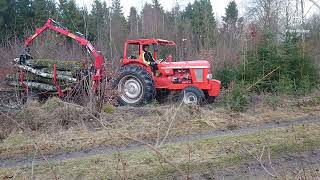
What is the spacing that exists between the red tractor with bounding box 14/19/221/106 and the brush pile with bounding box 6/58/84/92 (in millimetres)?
288

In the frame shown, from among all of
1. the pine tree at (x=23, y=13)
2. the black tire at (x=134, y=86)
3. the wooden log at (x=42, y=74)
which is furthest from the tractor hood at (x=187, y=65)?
the pine tree at (x=23, y=13)

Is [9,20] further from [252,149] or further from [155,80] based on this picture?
[252,149]

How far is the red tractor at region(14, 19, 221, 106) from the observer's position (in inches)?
480

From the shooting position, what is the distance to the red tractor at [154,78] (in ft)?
40.0

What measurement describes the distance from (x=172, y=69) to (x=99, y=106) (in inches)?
131

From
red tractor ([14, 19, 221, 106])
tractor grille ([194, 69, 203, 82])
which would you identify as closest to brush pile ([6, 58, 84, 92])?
red tractor ([14, 19, 221, 106])

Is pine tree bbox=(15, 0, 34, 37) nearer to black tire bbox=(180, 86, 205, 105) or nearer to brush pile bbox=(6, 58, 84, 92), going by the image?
brush pile bbox=(6, 58, 84, 92)

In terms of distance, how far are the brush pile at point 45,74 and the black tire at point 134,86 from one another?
146 cm

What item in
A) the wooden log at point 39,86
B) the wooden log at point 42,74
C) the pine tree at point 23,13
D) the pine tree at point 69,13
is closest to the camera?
the wooden log at point 42,74

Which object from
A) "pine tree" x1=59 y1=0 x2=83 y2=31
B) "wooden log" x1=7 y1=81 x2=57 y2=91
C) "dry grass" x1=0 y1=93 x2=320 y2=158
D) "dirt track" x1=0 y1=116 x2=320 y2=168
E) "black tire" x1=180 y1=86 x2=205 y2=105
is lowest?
"dirt track" x1=0 y1=116 x2=320 y2=168

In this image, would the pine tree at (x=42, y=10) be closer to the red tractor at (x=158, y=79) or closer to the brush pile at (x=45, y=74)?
the brush pile at (x=45, y=74)

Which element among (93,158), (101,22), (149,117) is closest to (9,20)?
(101,22)

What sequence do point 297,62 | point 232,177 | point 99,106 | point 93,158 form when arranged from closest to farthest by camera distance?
point 232,177, point 93,158, point 99,106, point 297,62

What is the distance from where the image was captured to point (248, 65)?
14.8 meters
